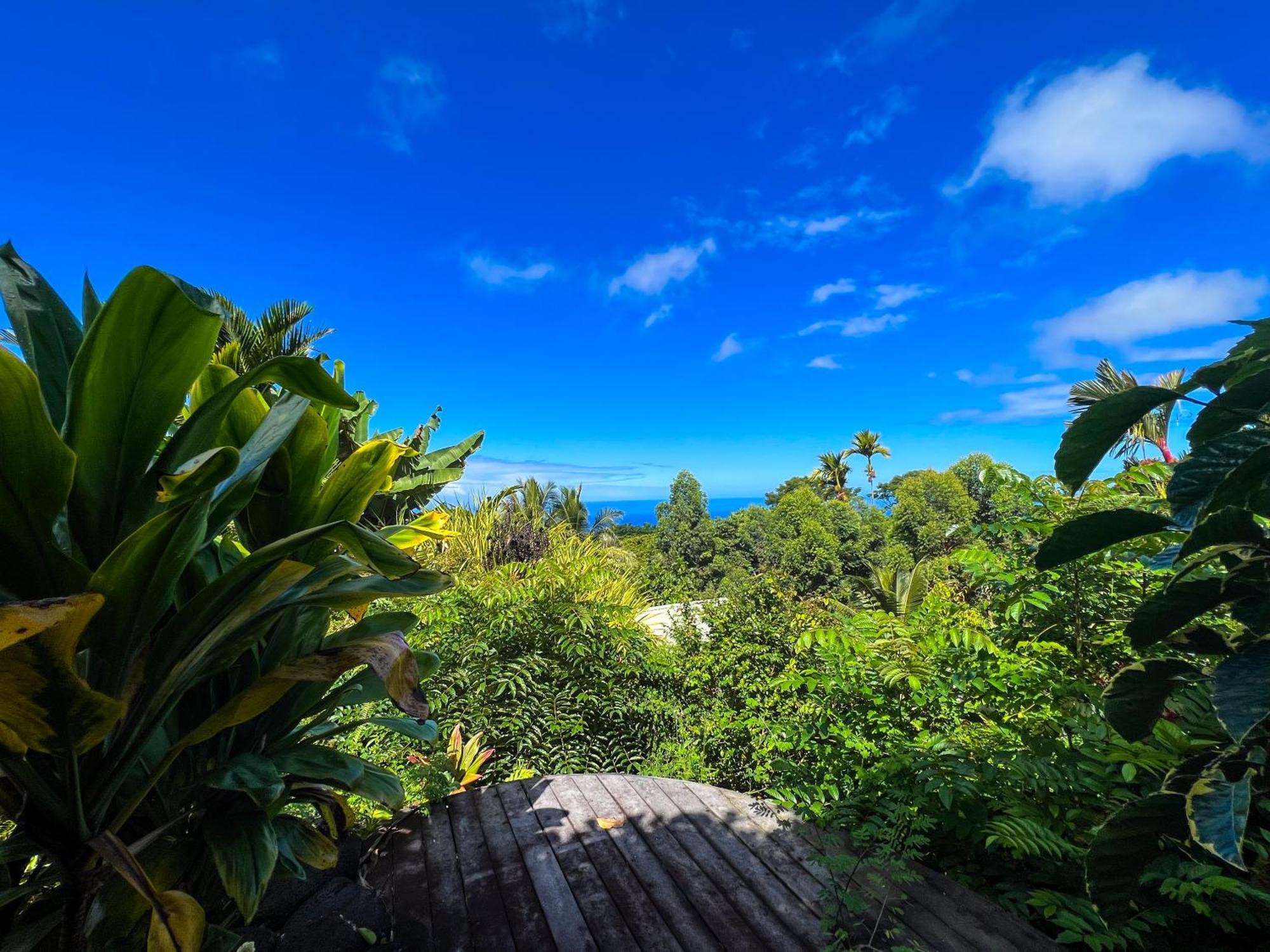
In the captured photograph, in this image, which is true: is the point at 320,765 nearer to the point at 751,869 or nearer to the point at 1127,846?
the point at 751,869

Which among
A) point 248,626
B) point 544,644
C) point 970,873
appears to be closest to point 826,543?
point 544,644

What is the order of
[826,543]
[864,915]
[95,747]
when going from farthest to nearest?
[826,543]
[864,915]
[95,747]

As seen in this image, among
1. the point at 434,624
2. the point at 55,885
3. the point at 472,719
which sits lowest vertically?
the point at 472,719

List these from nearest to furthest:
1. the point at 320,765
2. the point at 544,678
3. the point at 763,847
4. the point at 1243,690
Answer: the point at 1243,690
the point at 320,765
the point at 763,847
the point at 544,678

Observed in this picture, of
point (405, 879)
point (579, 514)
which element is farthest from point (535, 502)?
point (405, 879)

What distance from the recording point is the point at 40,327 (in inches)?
42.6

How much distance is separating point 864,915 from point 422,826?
1608 mm

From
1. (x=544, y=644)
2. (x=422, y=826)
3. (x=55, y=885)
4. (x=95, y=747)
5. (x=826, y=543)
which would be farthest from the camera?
(x=826, y=543)

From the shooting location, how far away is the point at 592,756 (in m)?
3.62

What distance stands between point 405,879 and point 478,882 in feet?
0.81

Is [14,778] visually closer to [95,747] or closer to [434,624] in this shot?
[95,747]

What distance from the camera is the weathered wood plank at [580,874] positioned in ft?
5.54

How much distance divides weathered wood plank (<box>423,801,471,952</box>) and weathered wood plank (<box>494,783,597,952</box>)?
0.23 metres

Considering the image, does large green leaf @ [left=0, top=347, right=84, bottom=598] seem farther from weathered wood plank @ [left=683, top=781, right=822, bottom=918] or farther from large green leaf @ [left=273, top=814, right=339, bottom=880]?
weathered wood plank @ [left=683, top=781, right=822, bottom=918]
